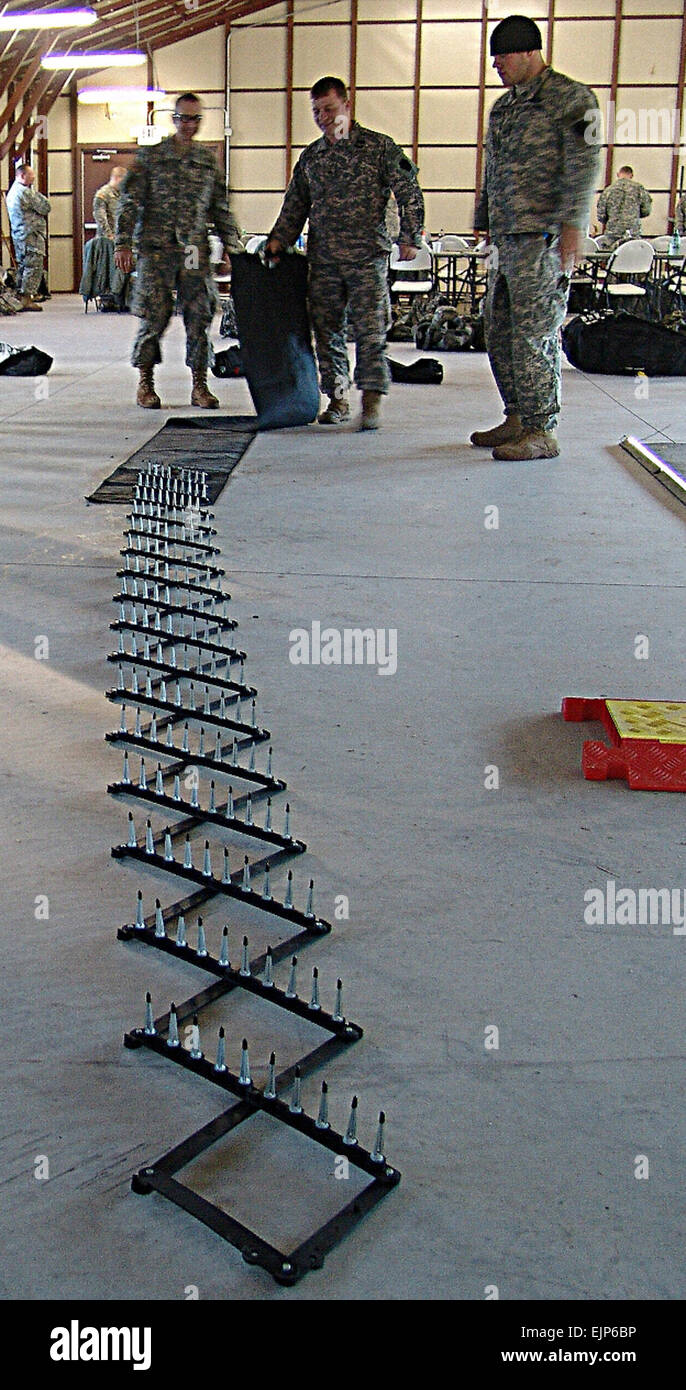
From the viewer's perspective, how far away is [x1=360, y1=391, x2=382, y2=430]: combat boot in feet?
20.2

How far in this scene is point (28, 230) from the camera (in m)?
15.3

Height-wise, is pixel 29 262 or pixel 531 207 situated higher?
pixel 29 262

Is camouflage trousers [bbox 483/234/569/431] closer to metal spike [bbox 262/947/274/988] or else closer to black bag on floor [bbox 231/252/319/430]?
black bag on floor [bbox 231/252/319/430]

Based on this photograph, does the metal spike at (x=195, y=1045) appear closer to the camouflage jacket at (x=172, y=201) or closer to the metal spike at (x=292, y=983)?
the metal spike at (x=292, y=983)

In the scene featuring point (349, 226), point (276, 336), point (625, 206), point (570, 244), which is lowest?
point (276, 336)

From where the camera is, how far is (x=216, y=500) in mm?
4680

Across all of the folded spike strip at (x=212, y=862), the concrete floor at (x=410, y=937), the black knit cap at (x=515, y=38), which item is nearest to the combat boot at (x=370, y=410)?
the black knit cap at (x=515, y=38)

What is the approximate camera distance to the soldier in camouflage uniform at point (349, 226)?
224 inches

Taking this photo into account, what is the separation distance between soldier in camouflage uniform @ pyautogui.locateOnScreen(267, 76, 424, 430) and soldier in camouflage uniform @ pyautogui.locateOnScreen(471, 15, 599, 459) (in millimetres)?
534

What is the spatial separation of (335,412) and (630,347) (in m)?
3.41

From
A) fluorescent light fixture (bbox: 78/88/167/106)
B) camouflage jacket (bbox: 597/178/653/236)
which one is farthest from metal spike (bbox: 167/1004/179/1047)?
fluorescent light fixture (bbox: 78/88/167/106)

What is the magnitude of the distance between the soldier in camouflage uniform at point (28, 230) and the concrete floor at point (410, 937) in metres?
12.2

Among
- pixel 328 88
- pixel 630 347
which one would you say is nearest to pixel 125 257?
pixel 328 88

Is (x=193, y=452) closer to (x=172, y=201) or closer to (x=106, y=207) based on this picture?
(x=172, y=201)
